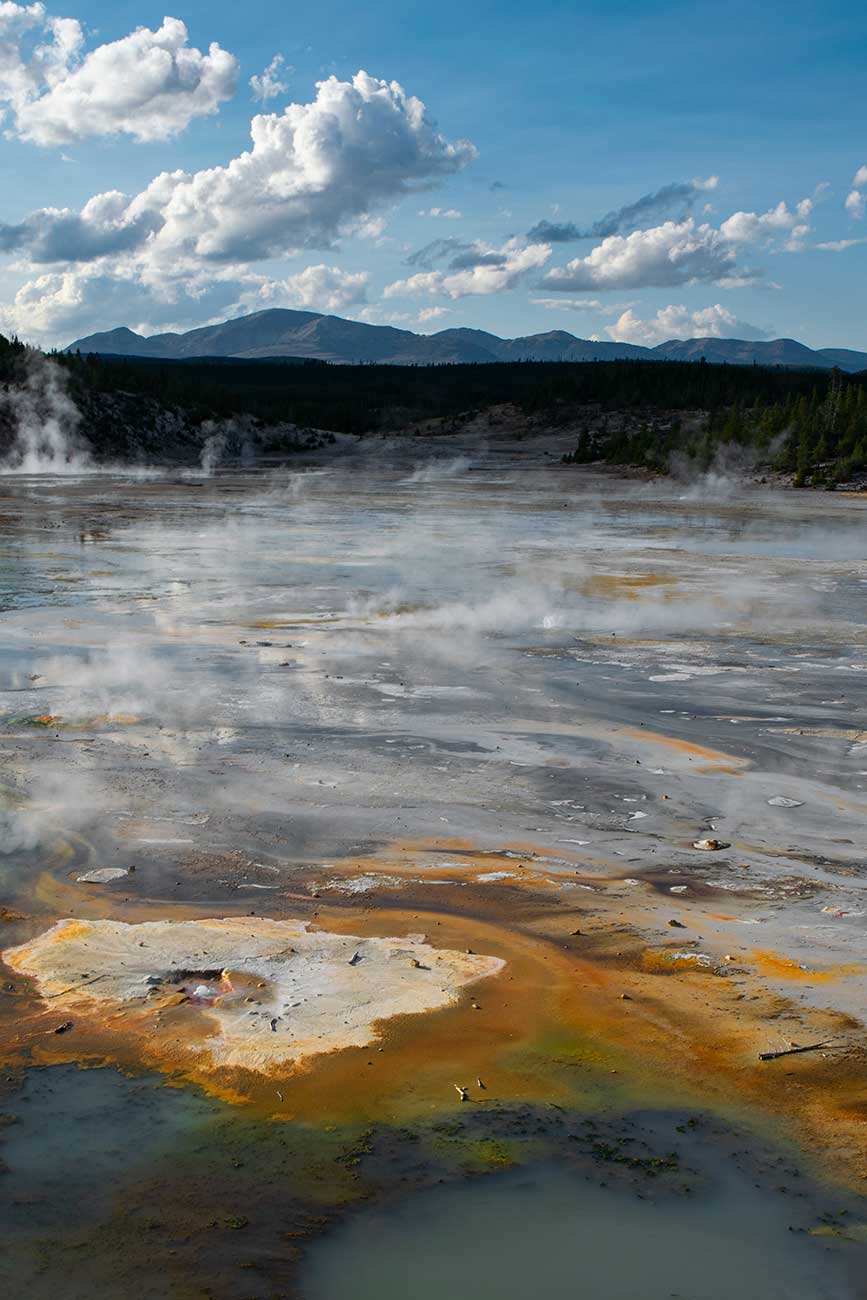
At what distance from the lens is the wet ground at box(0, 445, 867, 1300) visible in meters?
3.99

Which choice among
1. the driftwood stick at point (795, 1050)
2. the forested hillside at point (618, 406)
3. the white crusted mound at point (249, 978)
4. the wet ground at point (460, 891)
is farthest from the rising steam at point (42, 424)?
the driftwood stick at point (795, 1050)

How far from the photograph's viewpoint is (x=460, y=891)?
21.6ft

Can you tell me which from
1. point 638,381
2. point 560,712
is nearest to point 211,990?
point 560,712

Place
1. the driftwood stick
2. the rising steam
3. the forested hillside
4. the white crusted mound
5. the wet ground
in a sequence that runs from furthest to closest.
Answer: the rising steam < the forested hillside < the white crusted mound < the driftwood stick < the wet ground

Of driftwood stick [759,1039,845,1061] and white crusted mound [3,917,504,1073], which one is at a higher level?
driftwood stick [759,1039,845,1061]

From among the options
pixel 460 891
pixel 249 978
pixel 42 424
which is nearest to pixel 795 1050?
pixel 460 891

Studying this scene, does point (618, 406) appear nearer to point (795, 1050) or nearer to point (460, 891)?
point (460, 891)

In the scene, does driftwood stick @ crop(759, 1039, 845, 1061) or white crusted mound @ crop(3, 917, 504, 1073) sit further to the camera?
white crusted mound @ crop(3, 917, 504, 1073)

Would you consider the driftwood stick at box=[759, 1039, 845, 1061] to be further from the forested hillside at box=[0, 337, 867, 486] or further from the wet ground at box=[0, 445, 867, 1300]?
the forested hillside at box=[0, 337, 867, 486]

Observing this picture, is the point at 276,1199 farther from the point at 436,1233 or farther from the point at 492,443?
the point at 492,443

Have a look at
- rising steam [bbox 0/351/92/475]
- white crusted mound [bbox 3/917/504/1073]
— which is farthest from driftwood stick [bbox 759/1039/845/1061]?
rising steam [bbox 0/351/92/475]

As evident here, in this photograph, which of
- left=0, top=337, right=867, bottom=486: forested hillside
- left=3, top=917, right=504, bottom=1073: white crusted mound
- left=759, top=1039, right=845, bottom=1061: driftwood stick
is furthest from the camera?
left=0, top=337, right=867, bottom=486: forested hillside

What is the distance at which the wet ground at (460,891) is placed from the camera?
3.99m

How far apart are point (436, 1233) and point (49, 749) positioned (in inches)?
238
